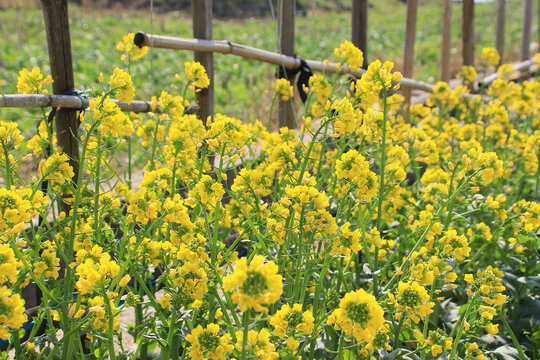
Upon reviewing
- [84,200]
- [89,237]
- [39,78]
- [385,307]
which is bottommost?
[385,307]

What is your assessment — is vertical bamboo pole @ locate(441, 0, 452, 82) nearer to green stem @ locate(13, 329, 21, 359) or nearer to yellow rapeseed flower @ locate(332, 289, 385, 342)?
yellow rapeseed flower @ locate(332, 289, 385, 342)

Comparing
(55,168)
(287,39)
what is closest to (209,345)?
(55,168)

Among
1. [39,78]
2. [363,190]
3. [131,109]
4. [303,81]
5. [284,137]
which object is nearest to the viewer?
[363,190]

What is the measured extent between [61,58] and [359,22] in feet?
6.30

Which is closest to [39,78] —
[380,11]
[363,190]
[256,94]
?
[363,190]

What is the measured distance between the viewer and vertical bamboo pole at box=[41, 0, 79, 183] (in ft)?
6.30

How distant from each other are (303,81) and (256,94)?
177 inches

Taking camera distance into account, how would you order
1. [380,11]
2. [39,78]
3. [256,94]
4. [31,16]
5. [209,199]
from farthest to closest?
Result: [380,11], [31,16], [256,94], [39,78], [209,199]

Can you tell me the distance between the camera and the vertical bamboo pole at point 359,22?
3.26 meters

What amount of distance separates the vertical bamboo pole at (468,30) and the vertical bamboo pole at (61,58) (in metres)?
4.07

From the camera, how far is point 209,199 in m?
1.41

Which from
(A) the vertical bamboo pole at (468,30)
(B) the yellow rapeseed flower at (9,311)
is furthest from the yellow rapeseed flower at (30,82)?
(A) the vertical bamboo pole at (468,30)

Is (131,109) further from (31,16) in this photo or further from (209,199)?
(31,16)

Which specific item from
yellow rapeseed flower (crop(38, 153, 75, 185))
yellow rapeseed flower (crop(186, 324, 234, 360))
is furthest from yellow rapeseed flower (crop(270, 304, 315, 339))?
yellow rapeseed flower (crop(38, 153, 75, 185))
